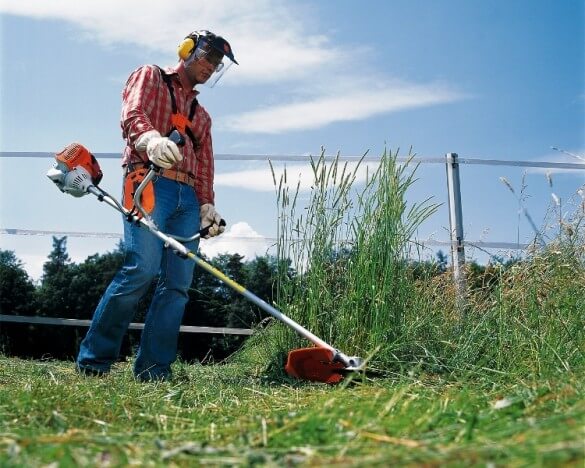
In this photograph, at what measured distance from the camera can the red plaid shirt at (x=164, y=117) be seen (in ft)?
11.4

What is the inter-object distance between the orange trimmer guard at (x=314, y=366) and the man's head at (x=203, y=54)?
4.38 ft

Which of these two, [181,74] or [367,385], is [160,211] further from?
[367,385]

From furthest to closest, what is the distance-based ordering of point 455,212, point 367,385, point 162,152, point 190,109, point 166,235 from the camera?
point 455,212 < point 190,109 < point 166,235 < point 162,152 < point 367,385

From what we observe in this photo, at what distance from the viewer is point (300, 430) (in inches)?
62.7

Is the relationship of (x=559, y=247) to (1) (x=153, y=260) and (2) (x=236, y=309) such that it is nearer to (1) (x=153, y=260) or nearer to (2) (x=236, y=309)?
(1) (x=153, y=260)

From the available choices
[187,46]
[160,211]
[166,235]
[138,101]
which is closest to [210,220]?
[160,211]

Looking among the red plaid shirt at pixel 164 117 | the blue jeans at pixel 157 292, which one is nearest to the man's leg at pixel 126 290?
the blue jeans at pixel 157 292

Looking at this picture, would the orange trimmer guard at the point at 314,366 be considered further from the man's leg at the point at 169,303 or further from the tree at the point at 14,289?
the tree at the point at 14,289

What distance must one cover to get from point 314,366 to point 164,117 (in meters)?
1.29

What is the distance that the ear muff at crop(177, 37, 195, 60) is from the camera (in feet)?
11.9

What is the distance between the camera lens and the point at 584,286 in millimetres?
3195

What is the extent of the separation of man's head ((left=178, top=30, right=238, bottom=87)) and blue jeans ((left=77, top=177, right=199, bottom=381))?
523 mm

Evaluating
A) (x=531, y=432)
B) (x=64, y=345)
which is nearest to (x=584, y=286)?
(x=531, y=432)

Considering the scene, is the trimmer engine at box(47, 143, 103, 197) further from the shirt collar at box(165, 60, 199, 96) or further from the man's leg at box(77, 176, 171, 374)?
the shirt collar at box(165, 60, 199, 96)
